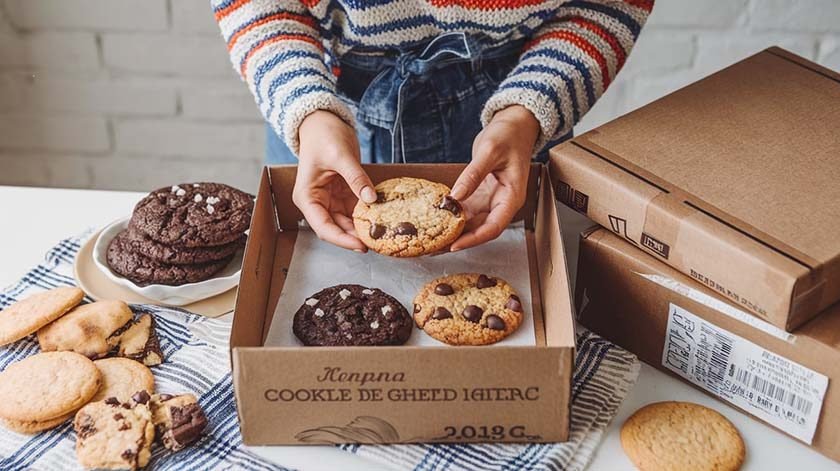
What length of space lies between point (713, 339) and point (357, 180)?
47 centimetres

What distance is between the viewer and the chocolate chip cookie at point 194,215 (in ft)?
3.74

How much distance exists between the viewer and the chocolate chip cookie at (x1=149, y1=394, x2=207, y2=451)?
0.92 m

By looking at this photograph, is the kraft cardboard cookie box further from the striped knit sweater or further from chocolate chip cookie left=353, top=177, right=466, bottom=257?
the striped knit sweater

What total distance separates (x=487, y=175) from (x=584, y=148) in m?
0.15

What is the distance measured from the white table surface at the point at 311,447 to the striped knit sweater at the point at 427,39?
7.7 inches

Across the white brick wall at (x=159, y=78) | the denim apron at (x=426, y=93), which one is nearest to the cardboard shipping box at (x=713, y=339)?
the denim apron at (x=426, y=93)

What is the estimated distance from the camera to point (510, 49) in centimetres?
130

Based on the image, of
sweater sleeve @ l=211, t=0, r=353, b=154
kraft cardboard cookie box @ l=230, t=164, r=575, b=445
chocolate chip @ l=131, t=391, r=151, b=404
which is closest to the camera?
kraft cardboard cookie box @ l=230, t=164, r=575, b=445

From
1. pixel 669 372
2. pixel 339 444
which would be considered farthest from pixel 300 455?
pixel 669 372

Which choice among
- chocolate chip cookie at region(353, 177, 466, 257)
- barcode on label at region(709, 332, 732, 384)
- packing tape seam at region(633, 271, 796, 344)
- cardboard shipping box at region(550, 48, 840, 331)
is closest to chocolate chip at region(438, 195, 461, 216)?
chocolate chip cookie at region(353, 177, 466, 257)

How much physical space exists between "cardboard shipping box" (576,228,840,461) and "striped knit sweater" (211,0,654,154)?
0.88ft

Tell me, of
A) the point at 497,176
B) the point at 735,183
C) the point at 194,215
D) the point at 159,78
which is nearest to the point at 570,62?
the point at 497,176

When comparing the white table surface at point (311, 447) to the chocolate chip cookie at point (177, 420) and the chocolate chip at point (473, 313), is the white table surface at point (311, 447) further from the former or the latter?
the chocolate chip at point (473, 313)

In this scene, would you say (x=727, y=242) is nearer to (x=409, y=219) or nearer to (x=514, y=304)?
(x=514, y=304)
